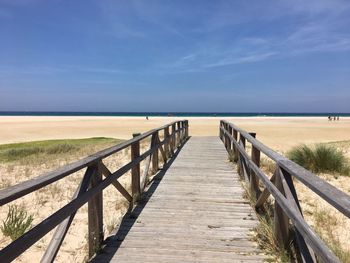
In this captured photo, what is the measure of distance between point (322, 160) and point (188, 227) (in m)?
6.90

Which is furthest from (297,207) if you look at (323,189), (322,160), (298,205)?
(322,160)

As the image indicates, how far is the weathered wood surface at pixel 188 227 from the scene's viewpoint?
4.04 m

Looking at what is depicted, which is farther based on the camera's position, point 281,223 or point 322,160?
point 322,160

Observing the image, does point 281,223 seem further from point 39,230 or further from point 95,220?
point 39,230

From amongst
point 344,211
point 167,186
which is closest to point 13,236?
point 167,186

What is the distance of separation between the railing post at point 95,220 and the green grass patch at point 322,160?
780cm

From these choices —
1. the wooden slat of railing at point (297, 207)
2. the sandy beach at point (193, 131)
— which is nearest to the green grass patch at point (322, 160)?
the sandy beach at point (193, 131)

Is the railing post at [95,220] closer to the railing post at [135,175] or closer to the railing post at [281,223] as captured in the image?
the railing post at [135,175]

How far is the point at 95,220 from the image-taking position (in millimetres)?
4215

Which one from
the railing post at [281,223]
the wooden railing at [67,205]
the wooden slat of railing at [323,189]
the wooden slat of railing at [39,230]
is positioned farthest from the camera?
the railing post at [281,223]

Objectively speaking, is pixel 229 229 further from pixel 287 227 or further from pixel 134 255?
pixel 134 255

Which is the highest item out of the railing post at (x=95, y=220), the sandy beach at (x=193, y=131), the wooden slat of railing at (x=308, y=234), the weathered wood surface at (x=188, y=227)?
the wooden slat of railing at (x=308, y=234)

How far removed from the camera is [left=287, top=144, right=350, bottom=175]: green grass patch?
10328 mm

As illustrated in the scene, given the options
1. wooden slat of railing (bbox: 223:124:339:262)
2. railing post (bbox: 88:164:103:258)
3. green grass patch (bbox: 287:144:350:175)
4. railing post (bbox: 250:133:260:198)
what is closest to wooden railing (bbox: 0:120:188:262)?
railing post (bbox: 88:164:103:258)
